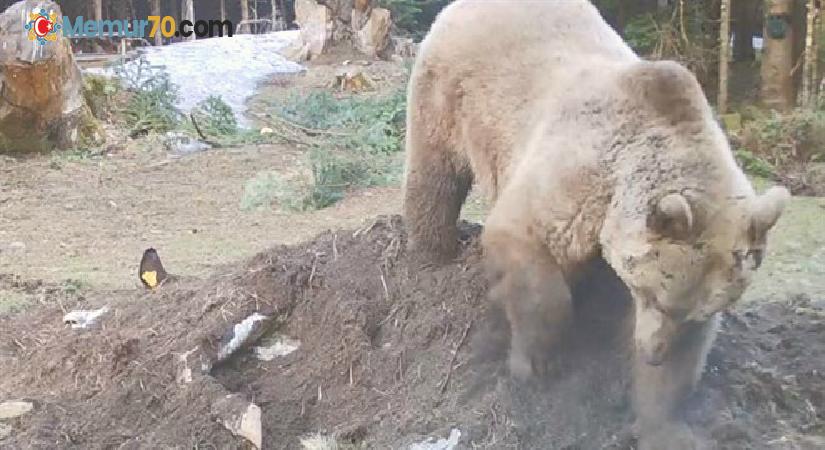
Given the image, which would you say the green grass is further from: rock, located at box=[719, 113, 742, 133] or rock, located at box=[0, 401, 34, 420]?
rock, located at box=[0, 401, 34, 420]

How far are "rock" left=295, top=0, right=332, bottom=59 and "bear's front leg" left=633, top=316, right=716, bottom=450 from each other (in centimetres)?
1687

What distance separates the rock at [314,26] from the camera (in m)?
20.2

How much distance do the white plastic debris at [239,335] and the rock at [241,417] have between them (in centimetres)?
46

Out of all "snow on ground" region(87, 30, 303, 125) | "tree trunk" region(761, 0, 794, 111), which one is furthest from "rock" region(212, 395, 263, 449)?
"snow on ground" region(87, 30, 303, 125)

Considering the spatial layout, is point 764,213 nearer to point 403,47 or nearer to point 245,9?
point 403,47

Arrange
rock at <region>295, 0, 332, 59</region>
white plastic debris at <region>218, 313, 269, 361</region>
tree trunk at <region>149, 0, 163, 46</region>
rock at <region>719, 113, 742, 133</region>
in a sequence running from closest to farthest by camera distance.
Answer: white plastic debris at <region>218, 313, 269, 361</region> < rock at <region>719, 113, 742, 133</region> < rock at <region>295, 0, 332, 59</region> < tree trunk at <region>149, 0, 163, 46</region>

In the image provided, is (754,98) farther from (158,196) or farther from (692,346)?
(692,346)

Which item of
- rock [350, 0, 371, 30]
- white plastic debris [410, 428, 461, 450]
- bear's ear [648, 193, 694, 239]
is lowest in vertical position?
white plastic debris [410, 428, 461, 450]

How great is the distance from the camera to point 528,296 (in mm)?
4184

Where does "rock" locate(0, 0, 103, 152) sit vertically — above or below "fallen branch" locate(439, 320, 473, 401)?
above

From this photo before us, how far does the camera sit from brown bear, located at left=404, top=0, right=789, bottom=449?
11.5ft

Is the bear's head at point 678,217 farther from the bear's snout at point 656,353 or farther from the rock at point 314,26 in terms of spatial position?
the rock at point 314,26

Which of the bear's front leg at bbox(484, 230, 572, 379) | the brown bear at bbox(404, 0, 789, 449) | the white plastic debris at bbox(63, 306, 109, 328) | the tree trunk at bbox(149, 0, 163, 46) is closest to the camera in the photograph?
the brown bear at bbox(404, 0, 789, 449)

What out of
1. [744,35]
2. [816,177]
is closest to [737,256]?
[816,177]
